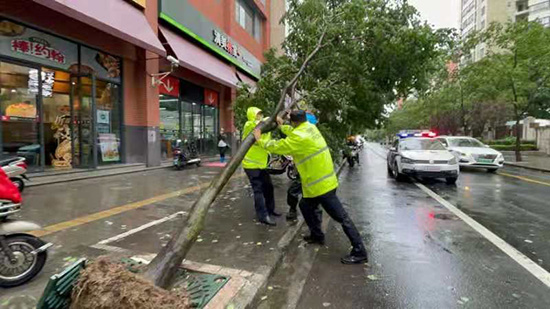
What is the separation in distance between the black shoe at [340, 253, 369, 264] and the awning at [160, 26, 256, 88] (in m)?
9.55

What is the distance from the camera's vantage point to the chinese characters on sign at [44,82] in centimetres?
982

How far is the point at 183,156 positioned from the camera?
13.8m

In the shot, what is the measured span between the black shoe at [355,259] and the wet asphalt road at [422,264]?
78 mm

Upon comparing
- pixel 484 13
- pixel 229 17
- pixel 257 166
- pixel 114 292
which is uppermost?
pixel 484 13

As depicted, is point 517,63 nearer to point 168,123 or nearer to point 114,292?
point 168,123

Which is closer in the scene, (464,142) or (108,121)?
(108,121)

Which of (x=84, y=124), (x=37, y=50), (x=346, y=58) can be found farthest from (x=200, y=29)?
(x=346, y=58)

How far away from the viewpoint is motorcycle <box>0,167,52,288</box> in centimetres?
329

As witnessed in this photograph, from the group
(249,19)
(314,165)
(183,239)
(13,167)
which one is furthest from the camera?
(249,19)

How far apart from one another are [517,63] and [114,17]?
2007 centimetres

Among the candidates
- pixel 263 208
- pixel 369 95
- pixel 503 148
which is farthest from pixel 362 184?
pixel 503 148

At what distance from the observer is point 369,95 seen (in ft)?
24.8

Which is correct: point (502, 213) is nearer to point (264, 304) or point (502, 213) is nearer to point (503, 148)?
point (264, 304)

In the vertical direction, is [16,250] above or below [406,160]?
below
